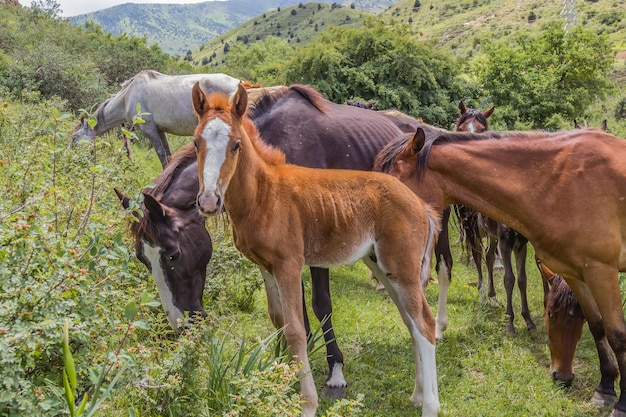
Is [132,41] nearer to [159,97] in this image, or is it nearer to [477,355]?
[159,97]

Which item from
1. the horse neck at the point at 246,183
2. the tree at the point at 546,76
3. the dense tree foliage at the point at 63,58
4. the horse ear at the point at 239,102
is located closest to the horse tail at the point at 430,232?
the horse neck at the point at 246,183

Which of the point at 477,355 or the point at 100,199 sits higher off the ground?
the point at 100,199

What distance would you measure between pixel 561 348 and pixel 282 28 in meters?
121

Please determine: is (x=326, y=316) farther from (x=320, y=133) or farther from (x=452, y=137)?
(x=452, y=137)

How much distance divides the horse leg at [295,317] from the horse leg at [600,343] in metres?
2.31

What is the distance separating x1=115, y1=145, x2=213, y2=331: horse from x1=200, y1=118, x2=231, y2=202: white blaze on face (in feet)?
2.67

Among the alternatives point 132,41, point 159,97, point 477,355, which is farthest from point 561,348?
point 132,41

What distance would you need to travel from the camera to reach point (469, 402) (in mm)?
4402

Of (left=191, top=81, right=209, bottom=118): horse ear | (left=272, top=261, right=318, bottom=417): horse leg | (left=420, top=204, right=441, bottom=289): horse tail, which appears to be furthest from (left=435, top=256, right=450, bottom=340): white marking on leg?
(left=191, top=81, right=209, bottom=118): horse ear

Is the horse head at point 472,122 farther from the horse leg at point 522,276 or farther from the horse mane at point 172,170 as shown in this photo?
the horse mane at point 172,170

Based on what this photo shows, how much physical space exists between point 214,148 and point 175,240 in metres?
1.09

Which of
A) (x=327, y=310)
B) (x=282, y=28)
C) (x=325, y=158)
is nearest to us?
(x=327, y=310)

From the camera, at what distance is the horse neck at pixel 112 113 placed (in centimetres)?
880

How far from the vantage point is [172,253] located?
3873 millimetres
